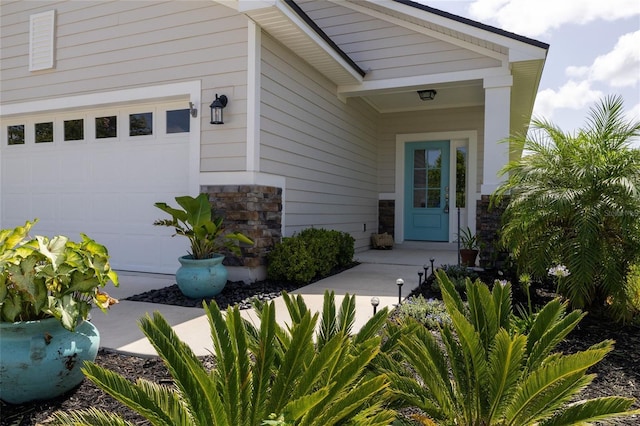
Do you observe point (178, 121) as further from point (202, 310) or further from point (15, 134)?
point (15, 134)

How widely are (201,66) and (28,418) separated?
450cm

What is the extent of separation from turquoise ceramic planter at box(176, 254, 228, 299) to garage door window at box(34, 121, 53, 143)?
410 centimetres

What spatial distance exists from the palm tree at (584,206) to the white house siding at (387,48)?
8.45 ft

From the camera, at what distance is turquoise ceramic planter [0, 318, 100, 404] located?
217 cm

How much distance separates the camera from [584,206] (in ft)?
12.2

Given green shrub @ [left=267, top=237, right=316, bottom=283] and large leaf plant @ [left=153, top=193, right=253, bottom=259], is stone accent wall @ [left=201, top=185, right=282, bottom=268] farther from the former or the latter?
large leaf plant @ [left=153, top=193, right=253, bottom=259]

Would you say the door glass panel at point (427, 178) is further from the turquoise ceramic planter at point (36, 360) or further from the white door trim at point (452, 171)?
the turquoise ceramic planter at point (36, 360)

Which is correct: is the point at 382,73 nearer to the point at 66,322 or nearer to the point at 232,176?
the point at 232,176

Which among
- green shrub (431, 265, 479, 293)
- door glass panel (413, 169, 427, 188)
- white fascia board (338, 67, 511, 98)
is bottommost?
green shrub (431, 265, 479, 293)

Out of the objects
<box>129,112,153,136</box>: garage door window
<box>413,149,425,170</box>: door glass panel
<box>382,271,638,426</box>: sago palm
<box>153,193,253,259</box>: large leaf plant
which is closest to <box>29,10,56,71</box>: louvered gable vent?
<box>129,112,153,136</box>: garage door window

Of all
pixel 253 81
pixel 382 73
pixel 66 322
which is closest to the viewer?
pixel 66 322

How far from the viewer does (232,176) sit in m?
5.34

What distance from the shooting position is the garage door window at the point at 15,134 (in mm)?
7273

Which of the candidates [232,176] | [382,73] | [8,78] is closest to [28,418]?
[232,176]
